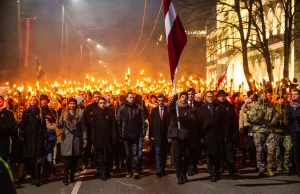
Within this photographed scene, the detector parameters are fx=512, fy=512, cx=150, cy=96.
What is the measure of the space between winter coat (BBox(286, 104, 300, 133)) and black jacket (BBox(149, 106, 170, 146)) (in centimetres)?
254

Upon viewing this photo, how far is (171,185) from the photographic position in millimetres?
9586

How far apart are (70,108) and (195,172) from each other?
313 cm

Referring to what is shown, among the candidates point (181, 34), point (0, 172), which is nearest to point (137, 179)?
point (181, 34)

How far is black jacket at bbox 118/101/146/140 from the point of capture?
1070cm

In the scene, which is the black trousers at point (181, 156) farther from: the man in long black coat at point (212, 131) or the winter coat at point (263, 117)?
the winter coat at point (263, 117)

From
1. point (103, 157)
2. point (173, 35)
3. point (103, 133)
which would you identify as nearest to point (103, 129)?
point (103, 133)

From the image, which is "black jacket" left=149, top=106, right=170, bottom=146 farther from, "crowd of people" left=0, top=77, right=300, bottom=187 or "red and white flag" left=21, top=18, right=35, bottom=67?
"red and white flag" left=21, top=18, right=35, bottom=67

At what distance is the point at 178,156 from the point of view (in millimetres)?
9875

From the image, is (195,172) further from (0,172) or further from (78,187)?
(0,172)

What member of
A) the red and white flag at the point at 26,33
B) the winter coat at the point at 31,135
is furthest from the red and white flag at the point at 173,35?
the red and white flag at the point at 26,33

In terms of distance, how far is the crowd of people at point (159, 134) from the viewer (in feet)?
32.0

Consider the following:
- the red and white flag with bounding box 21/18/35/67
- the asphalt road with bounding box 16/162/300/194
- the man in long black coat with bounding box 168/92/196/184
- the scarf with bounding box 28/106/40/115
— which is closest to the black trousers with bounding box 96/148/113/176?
the asphalt road with bounding box 16/162/300/194

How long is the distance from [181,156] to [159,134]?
116 cm

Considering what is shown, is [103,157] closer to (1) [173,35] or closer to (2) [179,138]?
(2) [179,138]
